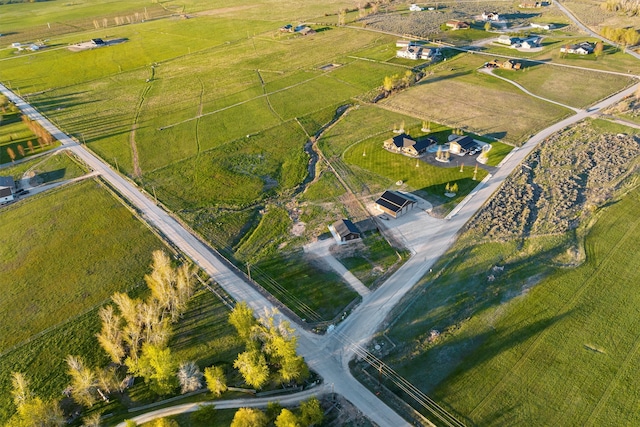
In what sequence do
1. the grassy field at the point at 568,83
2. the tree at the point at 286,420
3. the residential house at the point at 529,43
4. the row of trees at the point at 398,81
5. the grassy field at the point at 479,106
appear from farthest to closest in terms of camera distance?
the residential house at the point at 529,43 < the row of trees at the point at 398,81 < the grassy field at the point at 568,83 < the grassy field at the point at 479,106 < the tree at the point at 286,420

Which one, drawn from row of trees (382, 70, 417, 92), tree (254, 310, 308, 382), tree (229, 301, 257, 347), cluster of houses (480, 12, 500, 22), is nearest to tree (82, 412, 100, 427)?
tree (229, 301, 257, 347)

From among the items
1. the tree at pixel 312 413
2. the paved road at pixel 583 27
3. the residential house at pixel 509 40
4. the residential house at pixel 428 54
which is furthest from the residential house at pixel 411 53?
the tree at pixel 312 413

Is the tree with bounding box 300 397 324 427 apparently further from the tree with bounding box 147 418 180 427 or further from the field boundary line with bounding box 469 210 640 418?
the field boundary line with bounding box 469 210 640 418

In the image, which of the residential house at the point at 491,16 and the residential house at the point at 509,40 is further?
the residential house at the point at 491,16

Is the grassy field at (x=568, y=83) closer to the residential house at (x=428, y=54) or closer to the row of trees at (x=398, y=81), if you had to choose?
the residential house at (x=428, y=54)

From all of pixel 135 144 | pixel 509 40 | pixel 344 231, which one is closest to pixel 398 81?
pixel 509 40

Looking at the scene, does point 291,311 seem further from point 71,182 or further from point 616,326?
point 71,182
